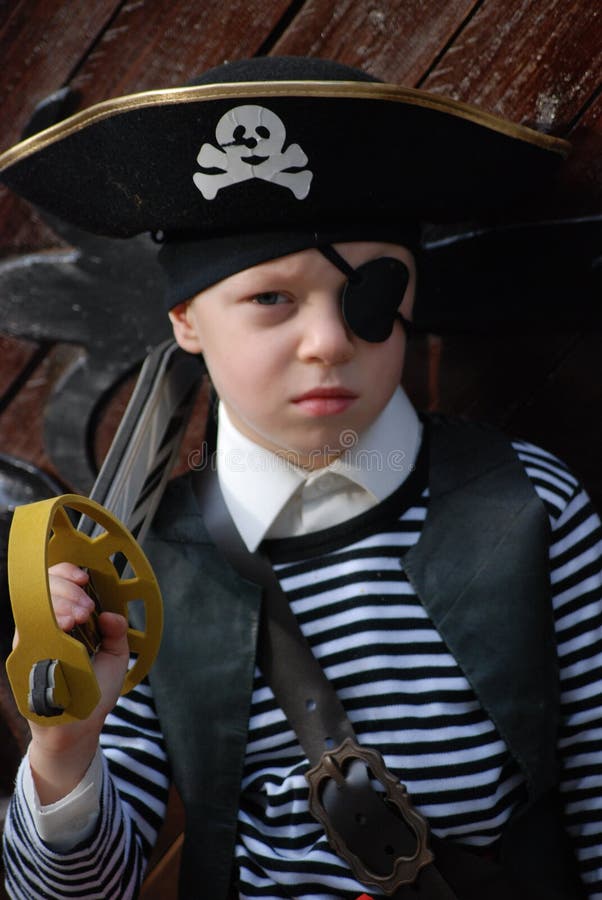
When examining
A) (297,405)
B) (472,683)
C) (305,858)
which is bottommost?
(305,858)

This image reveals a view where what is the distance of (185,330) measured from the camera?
1.26m

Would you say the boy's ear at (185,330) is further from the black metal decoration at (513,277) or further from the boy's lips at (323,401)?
the black metal decoration at (513,277)

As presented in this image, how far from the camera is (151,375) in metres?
1.36

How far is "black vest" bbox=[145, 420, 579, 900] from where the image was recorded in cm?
117

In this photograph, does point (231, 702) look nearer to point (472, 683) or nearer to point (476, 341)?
point (472, 683)

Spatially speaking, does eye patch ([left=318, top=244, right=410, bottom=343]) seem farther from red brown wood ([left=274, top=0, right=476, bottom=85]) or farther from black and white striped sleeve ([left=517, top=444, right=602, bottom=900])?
red brown wood ([left=274, top=0, right=476, bottom=85])

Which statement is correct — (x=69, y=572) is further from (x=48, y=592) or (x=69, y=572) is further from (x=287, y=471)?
(x=287, y=471)

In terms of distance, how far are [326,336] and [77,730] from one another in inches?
19.7

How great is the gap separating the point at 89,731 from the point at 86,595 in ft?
0.55

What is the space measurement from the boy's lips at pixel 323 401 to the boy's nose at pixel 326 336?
4cm

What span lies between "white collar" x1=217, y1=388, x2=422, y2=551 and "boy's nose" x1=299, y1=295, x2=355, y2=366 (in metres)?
0.15

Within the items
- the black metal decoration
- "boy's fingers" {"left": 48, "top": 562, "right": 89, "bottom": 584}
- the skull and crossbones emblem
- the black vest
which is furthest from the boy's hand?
the black metal decoration

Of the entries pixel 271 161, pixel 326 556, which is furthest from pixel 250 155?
pixel 326 556

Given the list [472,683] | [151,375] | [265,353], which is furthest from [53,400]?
[472,683]
